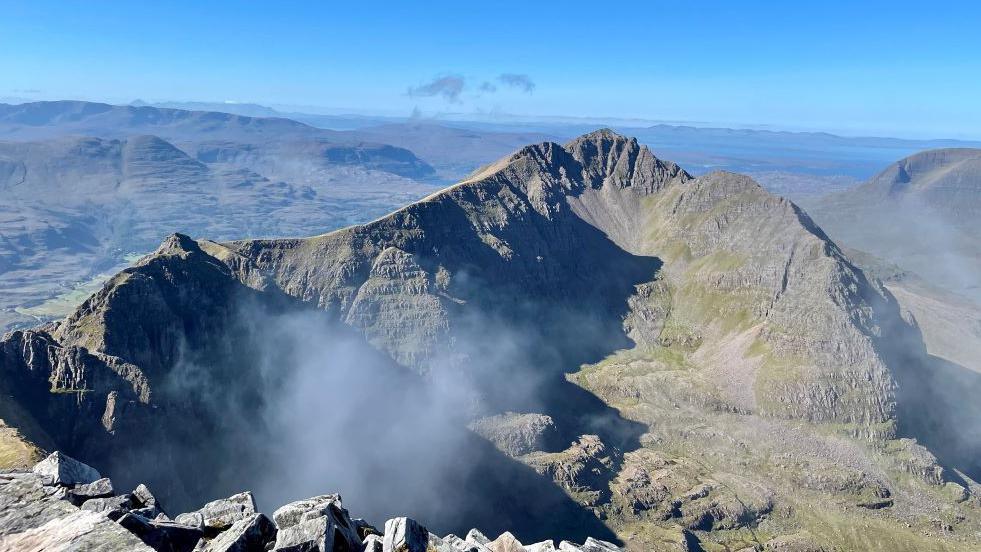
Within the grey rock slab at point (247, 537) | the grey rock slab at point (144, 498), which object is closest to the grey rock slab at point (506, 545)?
the grey rock slab at point (247, 537)

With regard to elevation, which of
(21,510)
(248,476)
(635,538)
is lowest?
(635,538)

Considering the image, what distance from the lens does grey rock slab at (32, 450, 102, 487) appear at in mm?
45812

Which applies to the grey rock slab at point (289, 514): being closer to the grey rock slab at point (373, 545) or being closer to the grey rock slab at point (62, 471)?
the grey rock slab at point (373, 545)

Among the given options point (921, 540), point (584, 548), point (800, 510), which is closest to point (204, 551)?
point (584, 548)

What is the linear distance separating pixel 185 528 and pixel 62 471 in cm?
1752

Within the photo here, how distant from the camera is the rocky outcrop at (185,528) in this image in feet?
110

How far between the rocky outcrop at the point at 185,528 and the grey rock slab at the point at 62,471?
0.68 meters

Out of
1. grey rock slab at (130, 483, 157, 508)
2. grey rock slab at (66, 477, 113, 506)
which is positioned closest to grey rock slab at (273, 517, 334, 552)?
grey rock slab at (130, 483, 157, 508)

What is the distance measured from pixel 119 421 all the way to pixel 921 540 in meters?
244

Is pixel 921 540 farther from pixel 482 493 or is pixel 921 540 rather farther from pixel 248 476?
pixel 248 476

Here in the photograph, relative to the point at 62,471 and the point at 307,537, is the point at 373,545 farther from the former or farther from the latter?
the point at 62,471

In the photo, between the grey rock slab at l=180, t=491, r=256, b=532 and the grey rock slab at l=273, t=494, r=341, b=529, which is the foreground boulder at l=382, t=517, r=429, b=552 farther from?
the grey rock slab at l=180, t=491, r=256, b=532

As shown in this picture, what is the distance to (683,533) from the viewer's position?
18875 centimetres

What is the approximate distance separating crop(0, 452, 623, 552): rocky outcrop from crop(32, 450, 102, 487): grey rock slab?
2.22 ft
